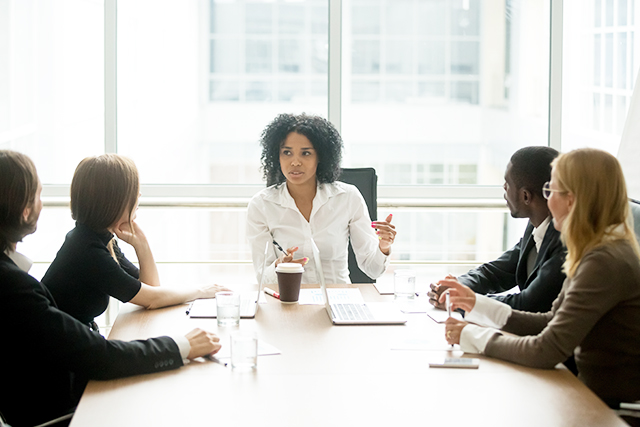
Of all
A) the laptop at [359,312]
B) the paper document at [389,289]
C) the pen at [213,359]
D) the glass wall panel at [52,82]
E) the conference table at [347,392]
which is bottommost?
the conference table at [347,392]

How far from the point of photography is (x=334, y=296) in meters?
2.39

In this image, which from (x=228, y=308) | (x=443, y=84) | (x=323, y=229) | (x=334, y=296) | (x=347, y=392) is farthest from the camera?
(x=443, y=84)

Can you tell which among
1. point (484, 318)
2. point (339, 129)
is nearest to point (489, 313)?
point (484, 318)

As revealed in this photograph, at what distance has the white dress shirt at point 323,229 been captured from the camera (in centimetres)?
292

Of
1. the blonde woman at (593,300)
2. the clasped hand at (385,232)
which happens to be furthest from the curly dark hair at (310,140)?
the blonde woman at (593,300)

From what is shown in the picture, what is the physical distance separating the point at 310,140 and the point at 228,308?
3.94 feet

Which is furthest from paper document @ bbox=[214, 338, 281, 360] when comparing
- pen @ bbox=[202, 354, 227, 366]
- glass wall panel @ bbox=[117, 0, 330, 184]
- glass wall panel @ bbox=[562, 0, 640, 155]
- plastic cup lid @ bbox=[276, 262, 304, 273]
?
glass wall panel @ bbox=[562, 0, 640, 155]

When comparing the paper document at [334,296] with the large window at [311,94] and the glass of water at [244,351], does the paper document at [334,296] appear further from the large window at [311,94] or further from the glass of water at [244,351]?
the large window at [311,94]

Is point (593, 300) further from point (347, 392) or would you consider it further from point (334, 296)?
point (334, 296)

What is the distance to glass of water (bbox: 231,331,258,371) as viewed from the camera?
1.61 m

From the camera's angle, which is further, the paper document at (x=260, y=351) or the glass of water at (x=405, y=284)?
the glass of water at (x=405, y=284)

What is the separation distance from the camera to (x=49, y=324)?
5.18 feet

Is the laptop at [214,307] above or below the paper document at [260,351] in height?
above

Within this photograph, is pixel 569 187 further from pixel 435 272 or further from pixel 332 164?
pixel 435 272
